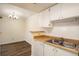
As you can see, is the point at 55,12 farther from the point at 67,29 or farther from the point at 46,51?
the point at 46,51

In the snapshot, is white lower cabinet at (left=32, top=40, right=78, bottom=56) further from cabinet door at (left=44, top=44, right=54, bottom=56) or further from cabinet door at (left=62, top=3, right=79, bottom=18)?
cabinet door at (left=62, top=3, right=79, bottom=18)

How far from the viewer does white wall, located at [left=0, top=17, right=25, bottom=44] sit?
48.5 inches

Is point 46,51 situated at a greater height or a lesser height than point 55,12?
lesser

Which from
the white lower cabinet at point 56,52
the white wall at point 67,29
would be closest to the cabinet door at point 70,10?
the white wall at point 67,29

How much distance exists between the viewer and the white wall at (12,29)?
48.5 inches

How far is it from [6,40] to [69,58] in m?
1.29

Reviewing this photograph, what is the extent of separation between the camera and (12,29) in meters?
1.27

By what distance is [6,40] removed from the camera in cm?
149

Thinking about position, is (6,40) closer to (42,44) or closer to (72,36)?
(42,44)

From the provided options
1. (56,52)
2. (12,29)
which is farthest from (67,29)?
(12,29)

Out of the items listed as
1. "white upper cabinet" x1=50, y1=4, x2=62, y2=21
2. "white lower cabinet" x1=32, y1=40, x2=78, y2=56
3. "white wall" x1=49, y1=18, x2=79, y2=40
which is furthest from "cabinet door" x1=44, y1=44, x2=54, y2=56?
"white upper cabinet" x1=50, y1=4, x2=62, y2=21

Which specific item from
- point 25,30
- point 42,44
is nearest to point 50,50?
point 42,44

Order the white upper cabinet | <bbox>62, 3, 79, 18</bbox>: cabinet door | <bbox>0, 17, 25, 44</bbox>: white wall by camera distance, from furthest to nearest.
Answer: the white upper cabinet, <bbox>0, 17, 25, 44</bbox>: white wall, <bbox>62, 3, 79, 18</bbox>: cabinet door

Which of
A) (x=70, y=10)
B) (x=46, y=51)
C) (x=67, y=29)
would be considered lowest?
(x=46, y=51)
